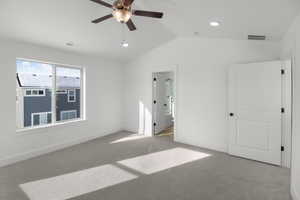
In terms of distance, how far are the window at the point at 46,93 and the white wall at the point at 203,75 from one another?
2.25m

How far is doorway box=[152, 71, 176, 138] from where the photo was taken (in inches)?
220

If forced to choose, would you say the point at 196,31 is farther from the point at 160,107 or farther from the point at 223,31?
the point at 160,107

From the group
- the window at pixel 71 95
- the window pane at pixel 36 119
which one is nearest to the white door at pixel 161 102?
the window at pixel 71 95

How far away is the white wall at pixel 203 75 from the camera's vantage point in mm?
3918

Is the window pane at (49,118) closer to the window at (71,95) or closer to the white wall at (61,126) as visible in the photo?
the white wall at (61,126)

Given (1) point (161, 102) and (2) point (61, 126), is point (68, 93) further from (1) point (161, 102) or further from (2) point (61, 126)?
(1) point (161, 102)

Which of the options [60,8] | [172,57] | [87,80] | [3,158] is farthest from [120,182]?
[172,57]

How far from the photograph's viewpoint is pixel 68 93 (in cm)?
466

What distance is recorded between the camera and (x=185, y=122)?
15.8 ft

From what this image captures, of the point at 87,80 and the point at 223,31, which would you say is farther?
the point at 87,80

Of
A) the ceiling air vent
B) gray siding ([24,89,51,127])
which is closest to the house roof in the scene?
gray siding ([24,89,51,127])

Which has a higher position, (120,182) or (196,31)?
(196,31)

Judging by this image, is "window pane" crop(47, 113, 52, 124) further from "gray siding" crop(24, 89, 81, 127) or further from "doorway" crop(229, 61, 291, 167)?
"doorway" crop(229, 61, 291, 167)

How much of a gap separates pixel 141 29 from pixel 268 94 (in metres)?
2.88
